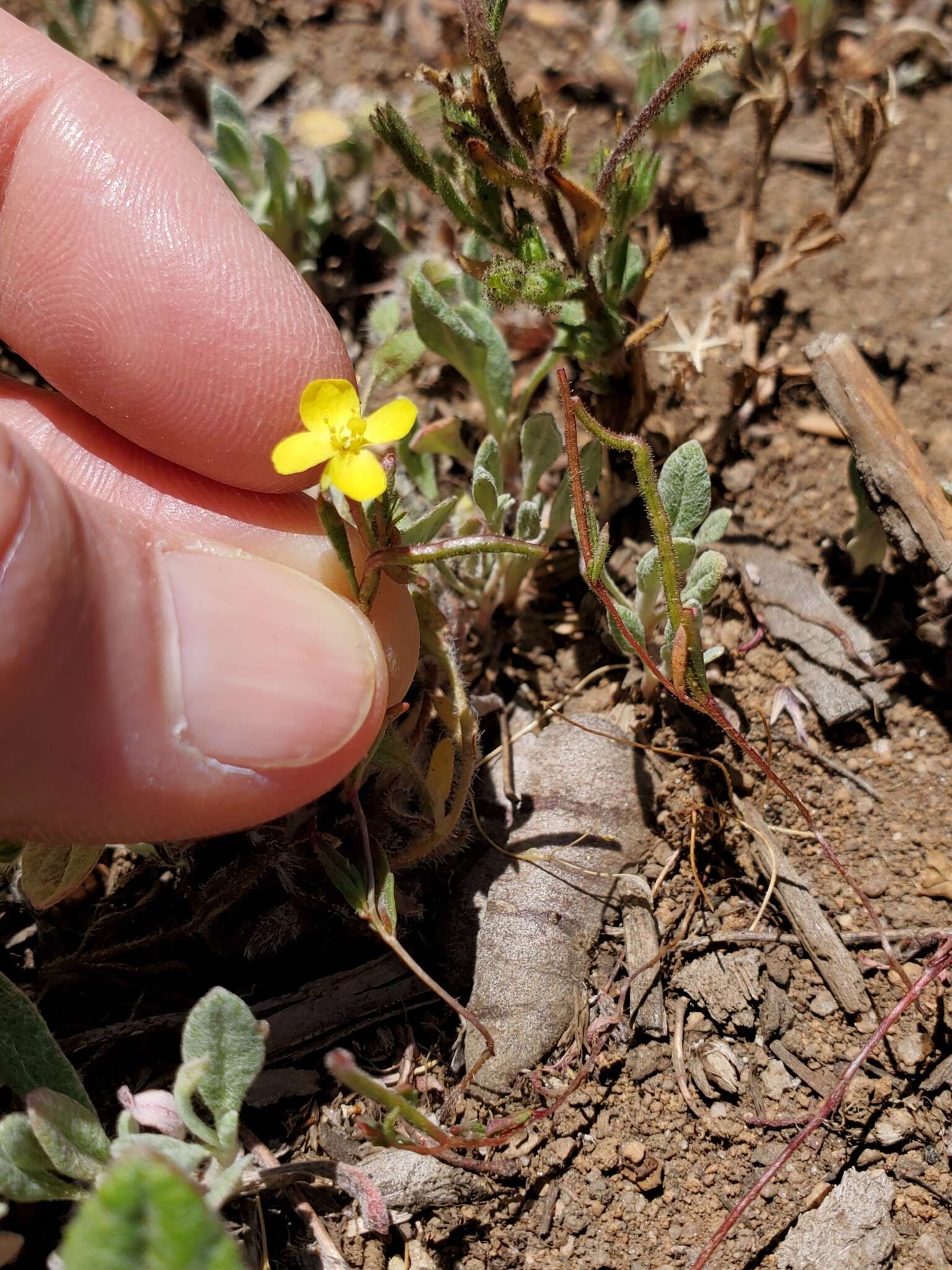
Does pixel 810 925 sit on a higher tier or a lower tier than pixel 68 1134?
higher

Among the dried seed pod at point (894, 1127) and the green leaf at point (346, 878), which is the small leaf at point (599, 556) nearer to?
the green leaf at point (346, 878)

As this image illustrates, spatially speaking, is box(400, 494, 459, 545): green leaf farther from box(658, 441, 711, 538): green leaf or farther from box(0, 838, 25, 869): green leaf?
box(0, 838, 25, 869): green leaf

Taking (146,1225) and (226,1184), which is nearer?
(146,1225)

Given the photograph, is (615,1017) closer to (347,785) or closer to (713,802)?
(713,802)

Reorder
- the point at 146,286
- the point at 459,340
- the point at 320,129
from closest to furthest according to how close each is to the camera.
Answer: the point at 146,286
the point at 459,340
the point at 320,129

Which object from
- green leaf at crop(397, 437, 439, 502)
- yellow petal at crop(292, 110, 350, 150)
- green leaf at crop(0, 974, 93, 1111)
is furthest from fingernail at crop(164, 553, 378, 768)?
yellow petal at crop(292, 110, 350, 150)

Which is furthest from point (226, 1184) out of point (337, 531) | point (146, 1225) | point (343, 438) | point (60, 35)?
point (60, 35)

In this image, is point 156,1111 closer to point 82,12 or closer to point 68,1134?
point 68,1134
